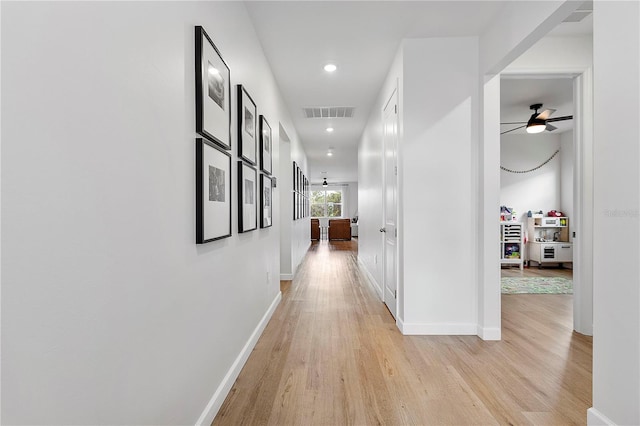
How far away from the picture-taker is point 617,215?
1425 millimetres

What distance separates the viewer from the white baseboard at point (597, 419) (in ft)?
4.74

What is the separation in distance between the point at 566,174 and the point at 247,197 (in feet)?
21.7

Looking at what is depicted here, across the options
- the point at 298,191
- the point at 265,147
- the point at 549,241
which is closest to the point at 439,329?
the point at 265,147

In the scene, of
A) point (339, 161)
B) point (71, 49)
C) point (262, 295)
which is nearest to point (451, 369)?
point (262, 295)

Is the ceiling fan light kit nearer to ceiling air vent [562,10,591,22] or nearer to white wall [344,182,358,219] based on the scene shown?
ceiling air vent [562,10,591,22]

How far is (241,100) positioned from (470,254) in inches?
86.0

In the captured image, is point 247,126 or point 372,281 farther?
point 372,281

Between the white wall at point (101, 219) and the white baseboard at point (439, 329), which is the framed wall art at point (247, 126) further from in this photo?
the white baseboard at point (439, 329)

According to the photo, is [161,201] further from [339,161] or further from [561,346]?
[339,161]

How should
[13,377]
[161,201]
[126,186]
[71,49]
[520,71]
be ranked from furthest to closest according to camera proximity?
1. [520,71]
2. [161,201]
3. [126,186]
4. [71,49]
5. [13,377]

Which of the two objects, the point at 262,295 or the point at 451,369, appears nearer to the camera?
the point at 451,369

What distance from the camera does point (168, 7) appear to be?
1.24 meters

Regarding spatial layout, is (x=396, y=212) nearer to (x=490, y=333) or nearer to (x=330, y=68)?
(x=490, y=333)

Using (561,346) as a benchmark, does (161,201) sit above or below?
above
